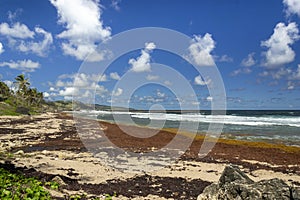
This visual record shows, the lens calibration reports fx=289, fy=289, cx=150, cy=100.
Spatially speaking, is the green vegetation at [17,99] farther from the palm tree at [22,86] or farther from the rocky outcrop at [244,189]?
the rocky outcrop at [244,189]

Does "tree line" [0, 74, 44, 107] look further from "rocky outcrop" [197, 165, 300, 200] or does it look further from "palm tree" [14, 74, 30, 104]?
"rocky outcrop" [197, 165, 300, 200]

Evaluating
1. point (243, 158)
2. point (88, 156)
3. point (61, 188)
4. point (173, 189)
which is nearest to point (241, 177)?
point (173, 189)

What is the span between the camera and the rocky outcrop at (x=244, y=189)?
6.00 metres

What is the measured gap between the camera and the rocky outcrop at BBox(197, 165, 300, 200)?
6.00 meters

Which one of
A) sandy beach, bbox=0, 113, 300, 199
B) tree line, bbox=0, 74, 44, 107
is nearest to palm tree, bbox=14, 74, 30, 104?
tree line, bbox=0, 74, 44, 107

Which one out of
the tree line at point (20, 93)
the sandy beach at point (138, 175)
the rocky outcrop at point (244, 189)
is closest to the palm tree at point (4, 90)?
the tree line at point (20, 93)

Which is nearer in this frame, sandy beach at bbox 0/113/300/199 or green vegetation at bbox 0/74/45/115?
sandy beach at bbox 0/113/300/199

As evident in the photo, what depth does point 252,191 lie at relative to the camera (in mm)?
6238

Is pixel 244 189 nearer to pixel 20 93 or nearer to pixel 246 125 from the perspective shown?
pixel 246 125

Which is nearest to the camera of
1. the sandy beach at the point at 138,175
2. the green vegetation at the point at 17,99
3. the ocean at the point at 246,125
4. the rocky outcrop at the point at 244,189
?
the rocky outcrop at the point at 244,189

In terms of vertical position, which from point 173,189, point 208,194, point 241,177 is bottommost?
point 173,189

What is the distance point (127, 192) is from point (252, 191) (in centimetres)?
515

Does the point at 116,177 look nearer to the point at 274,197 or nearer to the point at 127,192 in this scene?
the point at 127,192

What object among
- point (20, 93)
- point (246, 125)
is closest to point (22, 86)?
point (20, 93)
